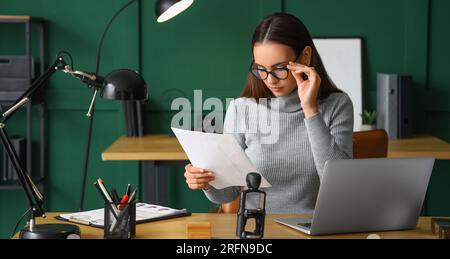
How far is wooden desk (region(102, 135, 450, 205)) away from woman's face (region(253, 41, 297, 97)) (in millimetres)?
1227

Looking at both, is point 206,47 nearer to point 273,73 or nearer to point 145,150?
point 145,150

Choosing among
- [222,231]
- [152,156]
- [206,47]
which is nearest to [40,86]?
[222,231]

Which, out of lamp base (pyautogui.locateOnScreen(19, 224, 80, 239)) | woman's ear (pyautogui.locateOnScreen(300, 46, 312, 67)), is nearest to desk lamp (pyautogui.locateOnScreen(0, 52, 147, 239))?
lamp base (pyautogui.locateOnScreen(19, 224, 80, 239))

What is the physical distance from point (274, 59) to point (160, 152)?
134cm

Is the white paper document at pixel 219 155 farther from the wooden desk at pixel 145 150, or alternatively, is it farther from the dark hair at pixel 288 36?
the wooden desk at pixel 145 150

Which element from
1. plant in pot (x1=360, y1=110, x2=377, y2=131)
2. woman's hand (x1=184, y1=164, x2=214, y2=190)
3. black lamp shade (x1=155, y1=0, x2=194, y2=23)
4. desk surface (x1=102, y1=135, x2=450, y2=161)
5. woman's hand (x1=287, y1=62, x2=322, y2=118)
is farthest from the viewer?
plant in pot (x1=360, y1=110, x2=377, y2=131)

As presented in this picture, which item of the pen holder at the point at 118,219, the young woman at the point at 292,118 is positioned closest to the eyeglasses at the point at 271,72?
the young woman at the point at 292,118

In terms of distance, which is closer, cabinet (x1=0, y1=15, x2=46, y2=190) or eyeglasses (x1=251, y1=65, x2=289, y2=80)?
eyeglasses (x1=251, y1=65, x2=289, y2=80)

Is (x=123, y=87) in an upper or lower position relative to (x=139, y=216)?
upper

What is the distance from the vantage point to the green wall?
4.46 metres

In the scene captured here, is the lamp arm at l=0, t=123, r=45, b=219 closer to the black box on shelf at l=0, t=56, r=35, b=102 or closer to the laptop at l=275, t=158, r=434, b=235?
the laptop at l=275, t=158, r=434, b=235

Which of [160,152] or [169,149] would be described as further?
[169,149]

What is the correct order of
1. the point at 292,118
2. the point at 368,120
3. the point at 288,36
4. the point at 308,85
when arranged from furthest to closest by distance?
the point at 368,120 → the point at 292,118 → the point at 288,36 → the point at 308,85

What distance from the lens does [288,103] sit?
2.79m
